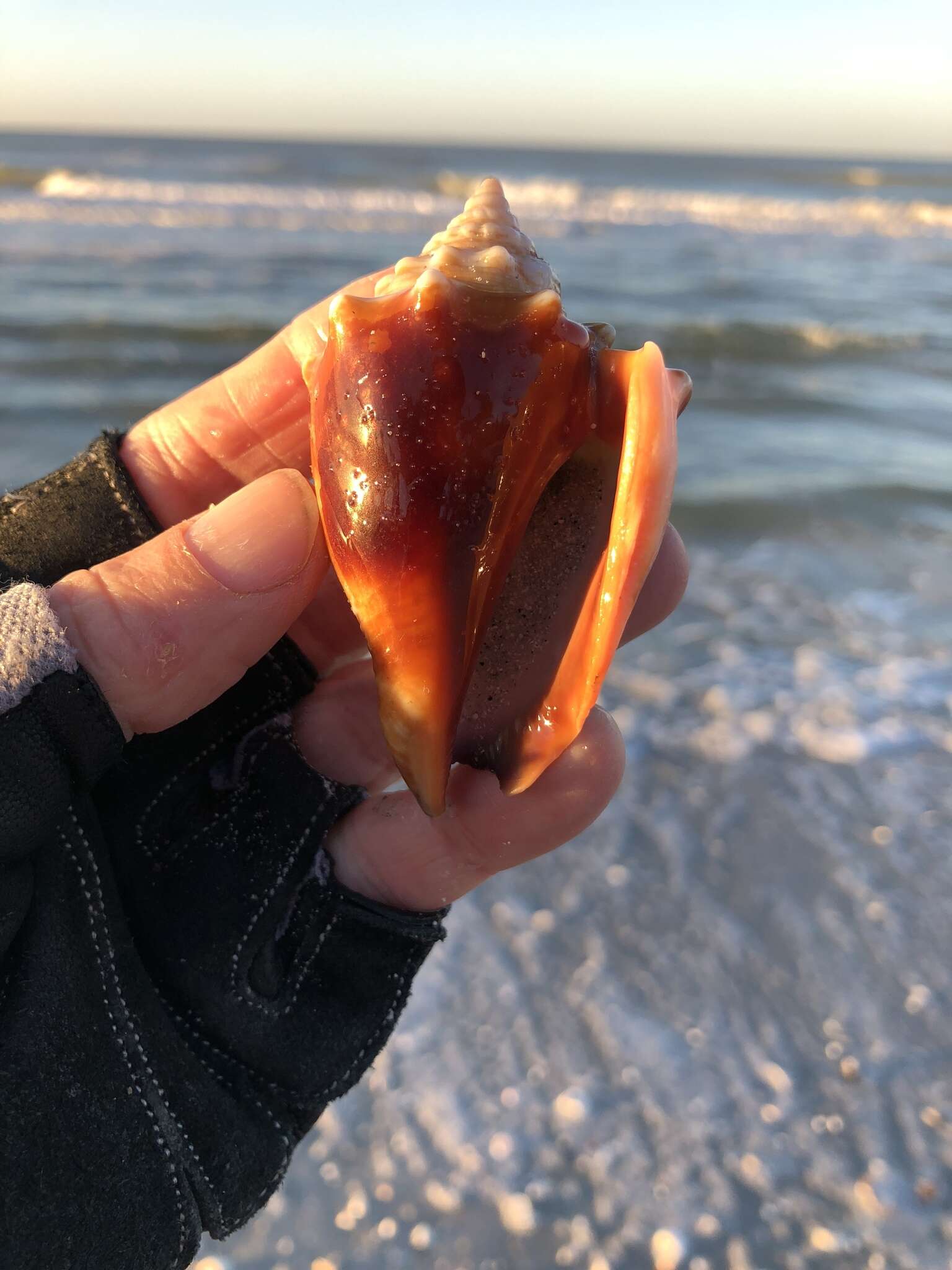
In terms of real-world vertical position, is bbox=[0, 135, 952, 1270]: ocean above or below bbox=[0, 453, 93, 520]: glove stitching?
below

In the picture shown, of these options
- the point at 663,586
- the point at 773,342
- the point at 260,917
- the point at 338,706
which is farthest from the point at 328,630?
the point at 773,342

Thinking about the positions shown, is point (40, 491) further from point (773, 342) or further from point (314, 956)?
point (773, 342)

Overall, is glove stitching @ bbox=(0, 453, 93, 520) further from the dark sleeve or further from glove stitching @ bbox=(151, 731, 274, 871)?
glove stitching @ bbox=(151, 731, 274, 871)

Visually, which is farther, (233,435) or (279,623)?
(233,435)

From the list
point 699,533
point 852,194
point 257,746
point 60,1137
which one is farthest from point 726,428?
point 852,194

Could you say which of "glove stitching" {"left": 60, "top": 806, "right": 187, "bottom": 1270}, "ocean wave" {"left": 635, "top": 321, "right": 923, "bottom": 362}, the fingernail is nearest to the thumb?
the fingernail

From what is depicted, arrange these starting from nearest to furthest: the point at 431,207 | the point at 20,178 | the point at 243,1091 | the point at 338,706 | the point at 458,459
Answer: the point at 458,459 < the point at 243,1091 < the point at 338,706 < the point at 431,207 < the point at 20,178

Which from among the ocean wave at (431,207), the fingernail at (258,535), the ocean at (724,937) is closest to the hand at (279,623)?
the fingernail at (258,535)
